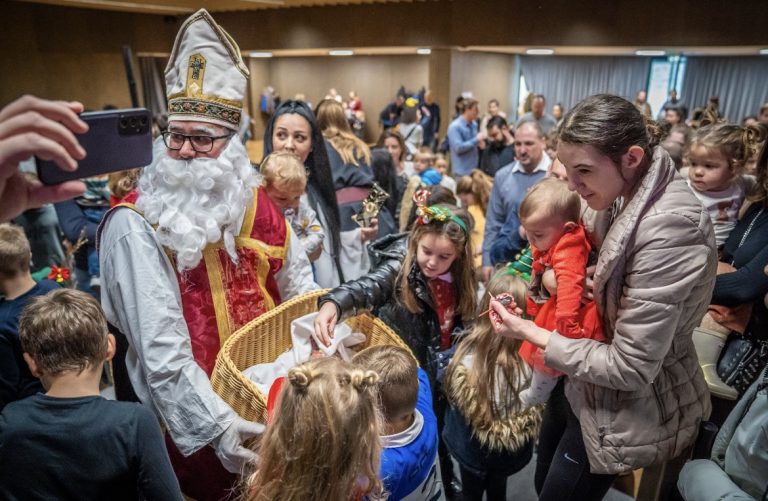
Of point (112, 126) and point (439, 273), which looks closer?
point (112, 126)

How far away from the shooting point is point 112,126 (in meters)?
1.01

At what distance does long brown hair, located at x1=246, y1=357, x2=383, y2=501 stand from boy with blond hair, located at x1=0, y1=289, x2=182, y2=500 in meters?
0.37

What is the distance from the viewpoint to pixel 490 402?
188 centimetres

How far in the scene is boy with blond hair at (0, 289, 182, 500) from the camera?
125 centimetres

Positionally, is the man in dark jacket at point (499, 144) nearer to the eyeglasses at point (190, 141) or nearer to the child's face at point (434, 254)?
the child's face at point (434, 254)

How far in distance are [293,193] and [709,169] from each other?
2056 mm

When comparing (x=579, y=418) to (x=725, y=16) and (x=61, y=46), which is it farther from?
(x=61, y=46)

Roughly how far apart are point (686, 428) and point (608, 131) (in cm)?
90

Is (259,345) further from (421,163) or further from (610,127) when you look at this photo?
(421,163)

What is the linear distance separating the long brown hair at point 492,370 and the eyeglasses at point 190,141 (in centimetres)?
117

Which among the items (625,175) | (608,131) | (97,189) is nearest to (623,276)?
(625,175)

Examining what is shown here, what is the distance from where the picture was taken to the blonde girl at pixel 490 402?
1898 mm

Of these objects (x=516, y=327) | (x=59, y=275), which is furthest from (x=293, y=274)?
(x=59, y=275)

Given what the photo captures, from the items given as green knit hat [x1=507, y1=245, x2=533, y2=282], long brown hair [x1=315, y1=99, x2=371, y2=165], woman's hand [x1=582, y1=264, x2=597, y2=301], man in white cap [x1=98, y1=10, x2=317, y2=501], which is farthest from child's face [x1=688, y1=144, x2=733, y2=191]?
man in white cap [x1=98, y1=10, x2=317, y2=501]
